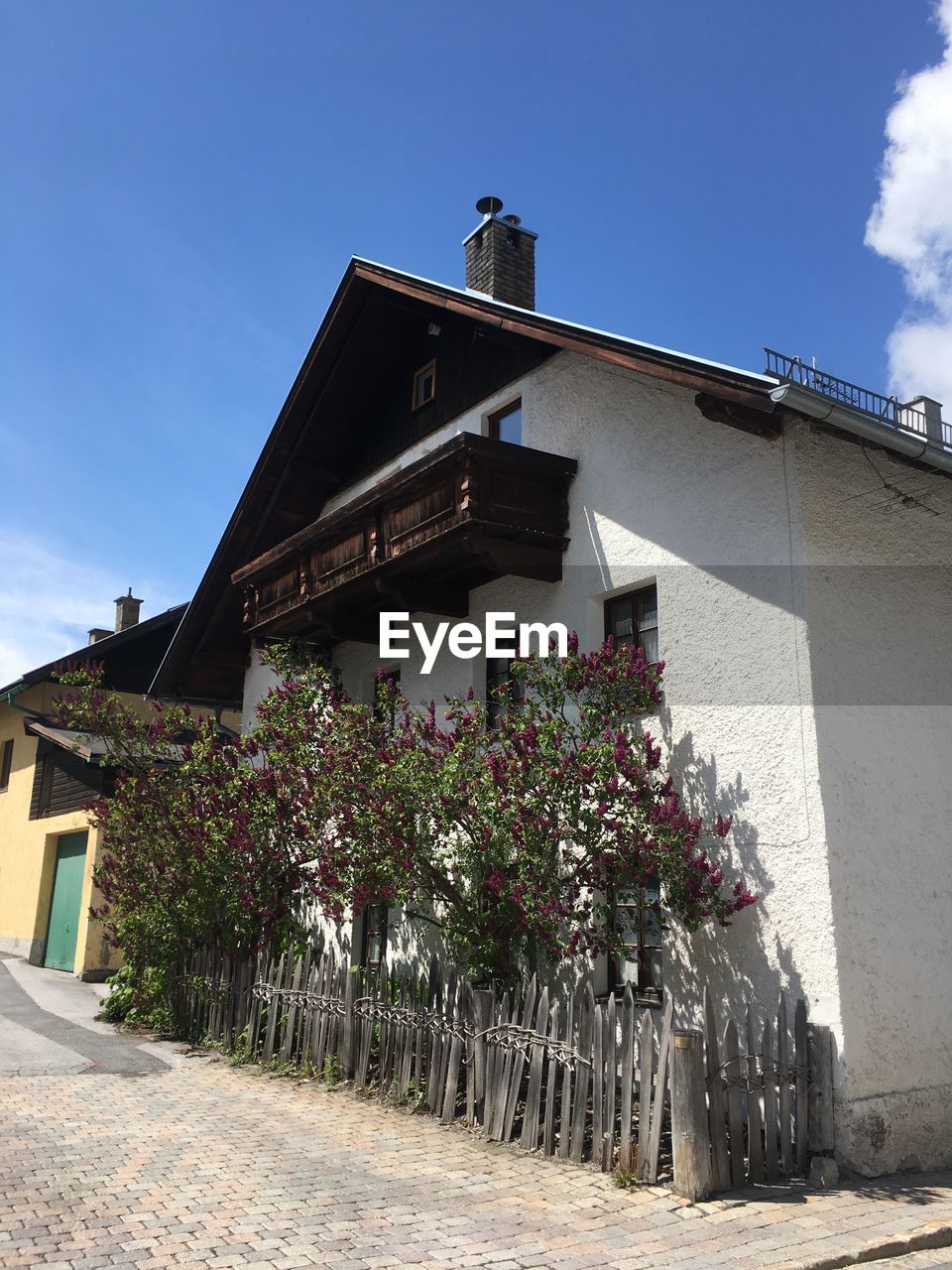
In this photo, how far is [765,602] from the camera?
859 cm

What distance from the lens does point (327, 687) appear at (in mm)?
→ 12805

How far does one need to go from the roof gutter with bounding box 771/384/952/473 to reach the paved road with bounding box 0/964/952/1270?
5.14 metres

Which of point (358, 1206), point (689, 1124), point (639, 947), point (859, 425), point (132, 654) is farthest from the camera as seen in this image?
point (132, 654)

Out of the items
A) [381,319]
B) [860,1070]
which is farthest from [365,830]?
[381,319]

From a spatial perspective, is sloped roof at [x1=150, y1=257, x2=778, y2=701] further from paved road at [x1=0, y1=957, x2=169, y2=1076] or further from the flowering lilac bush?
paved road at [x1=0, y1=957, x2=169, y2=1076]

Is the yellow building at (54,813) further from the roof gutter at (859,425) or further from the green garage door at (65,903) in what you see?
the roof gutter at (859,425)

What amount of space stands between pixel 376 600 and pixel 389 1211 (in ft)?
25.1

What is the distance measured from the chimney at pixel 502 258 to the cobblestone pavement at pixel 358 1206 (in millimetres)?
10890

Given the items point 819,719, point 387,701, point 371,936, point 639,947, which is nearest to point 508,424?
point 387,701

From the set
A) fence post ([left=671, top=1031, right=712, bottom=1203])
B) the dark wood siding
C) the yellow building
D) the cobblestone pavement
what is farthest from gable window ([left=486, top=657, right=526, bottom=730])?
the dark wood siding

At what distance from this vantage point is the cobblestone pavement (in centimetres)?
556

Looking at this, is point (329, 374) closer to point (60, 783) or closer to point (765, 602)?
point (765, 602)

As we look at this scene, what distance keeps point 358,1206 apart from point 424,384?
34.3ft

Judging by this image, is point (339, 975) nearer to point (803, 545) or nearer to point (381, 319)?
point (803, 545)
